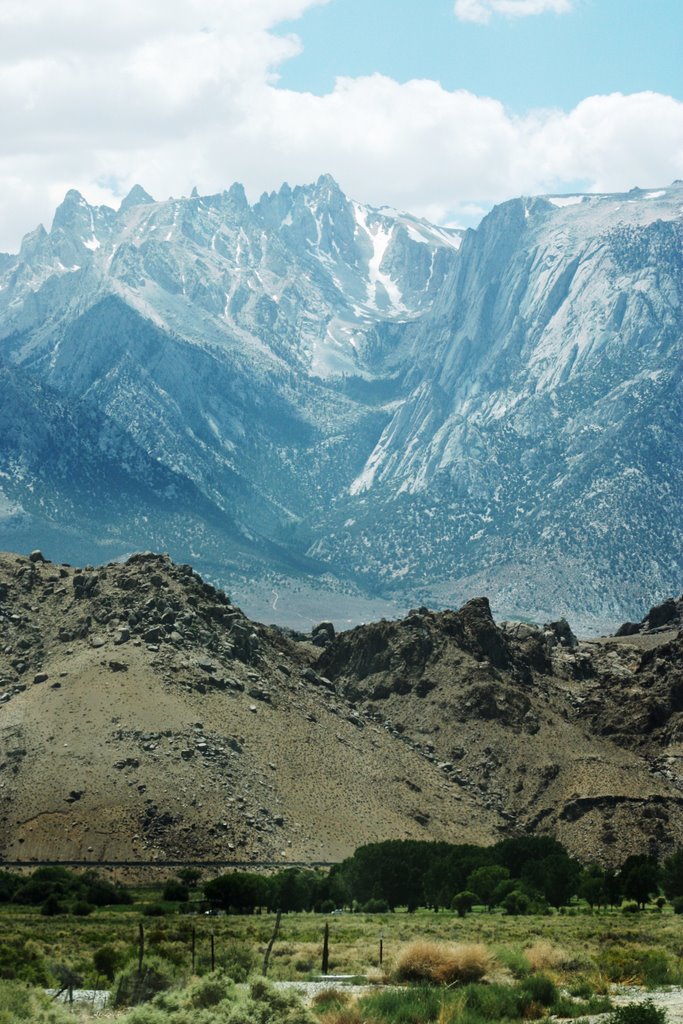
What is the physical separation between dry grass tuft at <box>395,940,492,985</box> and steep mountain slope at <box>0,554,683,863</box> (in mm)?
69170

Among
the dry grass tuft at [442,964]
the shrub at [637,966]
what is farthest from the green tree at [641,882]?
the dry grass tuft at [442,964]

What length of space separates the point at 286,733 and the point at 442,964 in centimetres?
9342

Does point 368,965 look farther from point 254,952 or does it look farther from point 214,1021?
point 214,1021

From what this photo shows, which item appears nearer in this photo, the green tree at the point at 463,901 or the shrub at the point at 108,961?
the shrub at the point at 108,961

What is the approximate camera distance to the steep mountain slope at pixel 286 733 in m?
131

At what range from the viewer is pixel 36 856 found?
408 feet

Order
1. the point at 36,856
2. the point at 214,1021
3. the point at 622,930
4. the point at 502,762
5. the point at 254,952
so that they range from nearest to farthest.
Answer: the point at 214,1021 < the point at 254,952 < the point at 622,930 < the point at 36,856 < the point at 502,762

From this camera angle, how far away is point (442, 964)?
5722cm

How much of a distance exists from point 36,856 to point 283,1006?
79714 mm

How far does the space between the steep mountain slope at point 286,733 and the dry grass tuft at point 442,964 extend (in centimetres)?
6917

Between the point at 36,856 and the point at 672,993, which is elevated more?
the point at 36,856

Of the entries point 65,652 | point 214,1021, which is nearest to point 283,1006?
point 214,1021

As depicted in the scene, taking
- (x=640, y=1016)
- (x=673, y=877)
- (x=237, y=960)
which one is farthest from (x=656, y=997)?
(x=673, y=877)

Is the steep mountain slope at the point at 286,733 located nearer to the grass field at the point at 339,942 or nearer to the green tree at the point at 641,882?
the green tree at the point at 641,882
